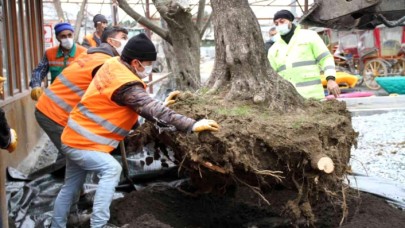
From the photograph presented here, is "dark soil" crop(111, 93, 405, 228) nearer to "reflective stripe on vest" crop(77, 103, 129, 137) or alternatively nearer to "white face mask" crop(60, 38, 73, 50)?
"reflective stripe on vest" crop(77, 103, 129, 137)

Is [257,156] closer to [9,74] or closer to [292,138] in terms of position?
[292,138]

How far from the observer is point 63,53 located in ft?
17.1

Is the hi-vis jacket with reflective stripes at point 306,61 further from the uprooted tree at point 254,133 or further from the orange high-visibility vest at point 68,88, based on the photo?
the orange high-visibility vest at point 68,88

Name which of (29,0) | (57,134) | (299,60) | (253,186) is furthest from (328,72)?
(29,0)

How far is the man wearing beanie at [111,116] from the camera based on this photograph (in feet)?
10.7

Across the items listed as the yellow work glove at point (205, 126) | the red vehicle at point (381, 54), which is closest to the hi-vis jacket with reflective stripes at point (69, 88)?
the yellow work glove at point (205, 126)

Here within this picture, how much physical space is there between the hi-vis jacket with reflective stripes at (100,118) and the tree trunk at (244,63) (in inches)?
36.8

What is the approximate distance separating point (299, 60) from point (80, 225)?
8.52ft

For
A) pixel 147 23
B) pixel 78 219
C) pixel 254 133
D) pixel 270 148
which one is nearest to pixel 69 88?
pixel 78 219

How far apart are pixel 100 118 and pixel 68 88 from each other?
910 mm

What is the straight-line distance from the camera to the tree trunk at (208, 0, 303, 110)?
4.00 metres

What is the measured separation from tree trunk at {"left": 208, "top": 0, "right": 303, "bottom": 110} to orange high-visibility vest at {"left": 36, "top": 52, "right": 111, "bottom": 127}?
0.93m

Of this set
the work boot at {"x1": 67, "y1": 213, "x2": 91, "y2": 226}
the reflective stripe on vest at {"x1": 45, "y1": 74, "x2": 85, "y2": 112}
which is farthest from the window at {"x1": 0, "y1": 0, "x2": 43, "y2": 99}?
the work boot at {"x1": 67, "y1": 213, "x2": 91, "y2": 226}

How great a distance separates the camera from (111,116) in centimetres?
342
